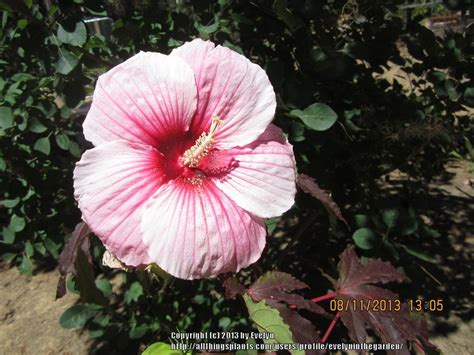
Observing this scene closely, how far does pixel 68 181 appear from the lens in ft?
7.33

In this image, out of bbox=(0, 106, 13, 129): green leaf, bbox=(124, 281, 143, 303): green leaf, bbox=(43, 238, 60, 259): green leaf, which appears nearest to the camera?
bbox=(0, 106, 13, 129): green leaf

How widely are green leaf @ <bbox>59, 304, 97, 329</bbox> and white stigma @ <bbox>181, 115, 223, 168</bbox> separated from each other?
1386 millimetres

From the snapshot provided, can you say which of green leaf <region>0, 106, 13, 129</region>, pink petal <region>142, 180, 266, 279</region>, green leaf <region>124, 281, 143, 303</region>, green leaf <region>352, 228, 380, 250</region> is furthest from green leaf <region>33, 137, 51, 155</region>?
green leaf <region>352, 228, 380, 250</region>

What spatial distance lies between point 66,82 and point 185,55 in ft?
3.00

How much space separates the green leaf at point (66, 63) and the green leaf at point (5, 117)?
514 millimetres

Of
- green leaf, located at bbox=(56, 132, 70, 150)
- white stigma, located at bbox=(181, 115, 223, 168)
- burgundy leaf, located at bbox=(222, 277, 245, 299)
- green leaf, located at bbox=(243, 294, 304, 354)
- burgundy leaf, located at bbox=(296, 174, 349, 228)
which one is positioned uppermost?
white stigma, located at bbox=(181, 115, 223, 168)

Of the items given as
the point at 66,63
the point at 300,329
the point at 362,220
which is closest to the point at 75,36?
the point at 66,63

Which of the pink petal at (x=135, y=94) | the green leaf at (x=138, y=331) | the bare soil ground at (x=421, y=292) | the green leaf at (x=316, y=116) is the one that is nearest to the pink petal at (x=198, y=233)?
the pink petal at (x=135, y=94)

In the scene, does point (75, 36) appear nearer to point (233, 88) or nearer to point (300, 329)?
point (233, 88)

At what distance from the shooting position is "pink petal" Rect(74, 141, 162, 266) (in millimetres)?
873

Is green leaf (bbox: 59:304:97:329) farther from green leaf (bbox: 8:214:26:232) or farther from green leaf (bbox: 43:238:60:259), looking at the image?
green leaf (bbox: 8:214:26:232)

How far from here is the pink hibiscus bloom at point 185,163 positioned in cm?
88

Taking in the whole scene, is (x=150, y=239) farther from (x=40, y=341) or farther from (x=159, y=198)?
(x=40, y=341)

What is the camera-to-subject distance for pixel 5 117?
178 centimetres
